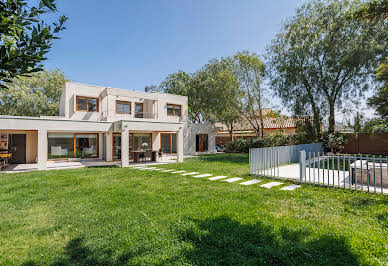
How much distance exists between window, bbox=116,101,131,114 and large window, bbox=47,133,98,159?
3055 millimetres

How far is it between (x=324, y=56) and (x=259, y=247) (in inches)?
751

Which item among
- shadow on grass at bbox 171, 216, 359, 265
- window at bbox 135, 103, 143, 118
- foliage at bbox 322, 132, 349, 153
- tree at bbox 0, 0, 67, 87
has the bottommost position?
shadow on grass at bbox 171, 216, 359, 265

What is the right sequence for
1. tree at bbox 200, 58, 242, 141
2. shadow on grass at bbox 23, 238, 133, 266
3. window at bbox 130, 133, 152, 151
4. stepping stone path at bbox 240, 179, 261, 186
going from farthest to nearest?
tree at bbox 200, 58, 242, 141 < window at bbox 130, 133, 152, 151 < stepping stone path at bbox 240, 179, 261, 186 < shadow on grass at bbox 23, 238, 133, 266

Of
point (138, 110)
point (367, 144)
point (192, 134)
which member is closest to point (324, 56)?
point (367, 144)

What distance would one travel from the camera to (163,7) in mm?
14047

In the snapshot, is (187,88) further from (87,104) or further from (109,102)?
(87,104)

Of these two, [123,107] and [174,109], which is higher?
[174,109]

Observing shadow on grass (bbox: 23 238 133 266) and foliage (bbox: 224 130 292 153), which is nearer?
shadow on grass (bbox: 23 238 133 266)

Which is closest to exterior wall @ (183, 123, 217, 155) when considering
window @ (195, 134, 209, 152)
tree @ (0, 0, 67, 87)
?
window @ (195, 134, 209, 152)

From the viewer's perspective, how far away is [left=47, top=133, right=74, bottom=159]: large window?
1619 centimetres

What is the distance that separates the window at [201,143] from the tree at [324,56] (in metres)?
10.2

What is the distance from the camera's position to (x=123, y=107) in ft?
63.0

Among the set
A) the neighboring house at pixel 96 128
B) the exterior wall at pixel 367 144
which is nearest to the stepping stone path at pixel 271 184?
the neighboring house at pixel 96 128

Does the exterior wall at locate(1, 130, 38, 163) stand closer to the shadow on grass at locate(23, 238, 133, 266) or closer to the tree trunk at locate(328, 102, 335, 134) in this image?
the shadow on grass at locate(23, 238, 133, 266)
